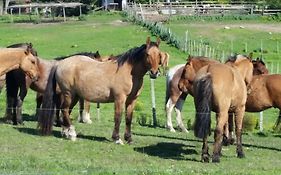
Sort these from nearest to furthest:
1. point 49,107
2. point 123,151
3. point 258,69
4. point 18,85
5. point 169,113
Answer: point 123,151, point 49,107, point 18,85, point 258,69, point 169,113

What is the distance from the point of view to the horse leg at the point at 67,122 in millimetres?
16828

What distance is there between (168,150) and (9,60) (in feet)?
14.6

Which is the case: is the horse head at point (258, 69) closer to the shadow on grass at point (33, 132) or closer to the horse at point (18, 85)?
the horse at point (18, 85)

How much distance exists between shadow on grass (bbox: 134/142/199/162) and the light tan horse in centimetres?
347

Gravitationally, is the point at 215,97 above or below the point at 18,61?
below

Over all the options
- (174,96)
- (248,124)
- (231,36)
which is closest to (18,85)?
(174,96)

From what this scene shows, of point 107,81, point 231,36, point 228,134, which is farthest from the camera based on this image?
point 231,36

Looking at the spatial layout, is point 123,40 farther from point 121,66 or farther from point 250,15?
point 121,66

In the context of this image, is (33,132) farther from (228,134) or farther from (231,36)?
(231,36)

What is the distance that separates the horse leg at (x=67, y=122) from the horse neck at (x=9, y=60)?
1.44 metres

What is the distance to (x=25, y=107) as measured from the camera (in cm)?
2673

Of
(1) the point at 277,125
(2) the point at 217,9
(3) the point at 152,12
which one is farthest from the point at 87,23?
(1) the point at 277,125

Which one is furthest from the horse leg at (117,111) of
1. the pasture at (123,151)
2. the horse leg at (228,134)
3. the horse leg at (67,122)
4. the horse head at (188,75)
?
the horse leg at (228,134)

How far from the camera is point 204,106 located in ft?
47.8
